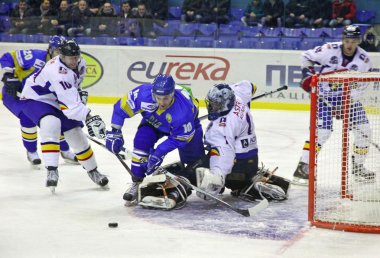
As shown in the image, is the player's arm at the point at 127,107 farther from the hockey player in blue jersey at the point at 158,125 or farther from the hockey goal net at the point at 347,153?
the hockey goal net at the point at 347,153

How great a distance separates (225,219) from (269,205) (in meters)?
0.42

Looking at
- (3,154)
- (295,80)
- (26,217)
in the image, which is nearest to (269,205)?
(26,217)

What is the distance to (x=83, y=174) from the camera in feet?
17.9

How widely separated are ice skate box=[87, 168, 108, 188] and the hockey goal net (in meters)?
1.32

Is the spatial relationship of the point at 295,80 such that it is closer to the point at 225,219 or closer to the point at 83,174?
the point at 83,174

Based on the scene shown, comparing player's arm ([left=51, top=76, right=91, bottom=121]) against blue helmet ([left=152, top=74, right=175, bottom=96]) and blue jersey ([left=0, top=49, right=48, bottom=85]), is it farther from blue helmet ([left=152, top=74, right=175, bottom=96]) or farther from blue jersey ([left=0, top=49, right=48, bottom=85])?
blue jersey ([left=0, top=49, right=48, bottom=85])

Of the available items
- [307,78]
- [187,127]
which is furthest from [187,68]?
[187,127]

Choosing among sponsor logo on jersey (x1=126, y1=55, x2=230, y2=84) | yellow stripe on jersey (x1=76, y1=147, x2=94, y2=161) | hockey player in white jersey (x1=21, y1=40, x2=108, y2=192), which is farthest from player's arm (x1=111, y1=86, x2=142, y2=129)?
sponsor logo on jersey (x1=126, y1=55, x2=230, y2=84)

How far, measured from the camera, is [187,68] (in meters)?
8.90

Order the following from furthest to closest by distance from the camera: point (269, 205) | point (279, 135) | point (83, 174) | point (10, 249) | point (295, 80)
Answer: point (295, 80)
point (279, 135)
point (83, 174)
point (269, 205)
point (10, 249)

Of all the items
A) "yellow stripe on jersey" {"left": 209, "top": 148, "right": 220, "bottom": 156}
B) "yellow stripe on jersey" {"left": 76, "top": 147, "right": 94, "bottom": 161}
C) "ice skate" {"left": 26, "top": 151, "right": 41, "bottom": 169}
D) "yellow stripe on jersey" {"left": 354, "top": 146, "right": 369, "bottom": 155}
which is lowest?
"ice skate" {"left": 26, "top": 151, "right": 41, "bottom": 169}

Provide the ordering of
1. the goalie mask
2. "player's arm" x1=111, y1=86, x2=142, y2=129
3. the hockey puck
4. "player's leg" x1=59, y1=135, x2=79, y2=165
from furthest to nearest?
"player's leg" x1=59, y1=135, x2=79, y2=165
"player's arm" x1=111, y1=86, x2=142, y2=129
the goalie mask
the hockey puck

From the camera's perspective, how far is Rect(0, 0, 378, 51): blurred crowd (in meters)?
8.92

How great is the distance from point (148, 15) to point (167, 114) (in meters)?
5.00
